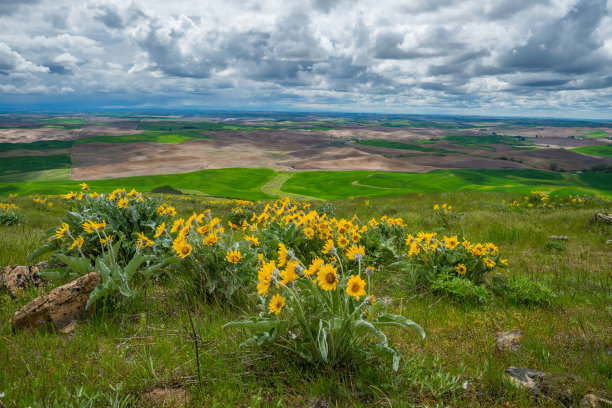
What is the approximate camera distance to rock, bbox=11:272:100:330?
354cm

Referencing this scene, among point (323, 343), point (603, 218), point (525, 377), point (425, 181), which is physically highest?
point (323, 343)

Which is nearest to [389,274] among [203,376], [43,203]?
[203,376]

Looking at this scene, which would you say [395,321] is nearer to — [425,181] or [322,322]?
[322,322]

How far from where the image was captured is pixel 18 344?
125 inches

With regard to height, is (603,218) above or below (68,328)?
below

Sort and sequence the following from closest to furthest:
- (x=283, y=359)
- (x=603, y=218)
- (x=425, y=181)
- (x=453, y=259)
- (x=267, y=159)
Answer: (x=283, y=359)
(x=453, y=259)
(x=603, y=218)
(x=425, y=181)
(x=267, y=159)

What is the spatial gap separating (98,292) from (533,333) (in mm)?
4789

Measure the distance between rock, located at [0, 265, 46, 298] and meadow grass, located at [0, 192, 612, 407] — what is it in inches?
7.7

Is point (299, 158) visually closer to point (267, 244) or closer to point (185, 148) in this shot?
point (185, 148)

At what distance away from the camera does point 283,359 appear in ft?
9.52

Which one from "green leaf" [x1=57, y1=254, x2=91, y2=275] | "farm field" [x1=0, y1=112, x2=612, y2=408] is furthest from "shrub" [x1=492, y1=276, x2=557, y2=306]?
"green leaf" [x1=57, y1=254, x2=91, y2=275]

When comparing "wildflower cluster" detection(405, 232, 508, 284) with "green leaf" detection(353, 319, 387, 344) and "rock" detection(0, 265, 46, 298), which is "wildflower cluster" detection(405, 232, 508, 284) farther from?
"rock" detection(0, 265, 46, 298)

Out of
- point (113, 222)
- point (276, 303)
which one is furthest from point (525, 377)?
point (113, 222)

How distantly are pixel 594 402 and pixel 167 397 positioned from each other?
317 centimetres
